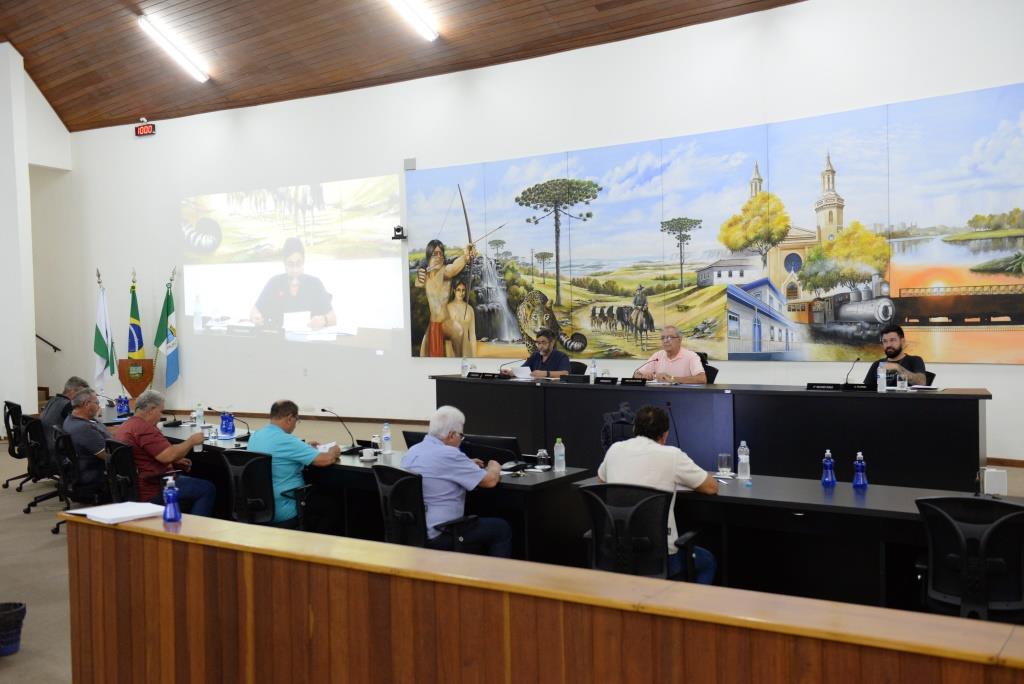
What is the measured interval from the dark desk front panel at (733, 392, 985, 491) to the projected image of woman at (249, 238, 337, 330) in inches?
298

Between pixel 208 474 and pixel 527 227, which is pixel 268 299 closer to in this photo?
pixel 527 227

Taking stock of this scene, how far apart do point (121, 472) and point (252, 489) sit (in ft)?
3.83

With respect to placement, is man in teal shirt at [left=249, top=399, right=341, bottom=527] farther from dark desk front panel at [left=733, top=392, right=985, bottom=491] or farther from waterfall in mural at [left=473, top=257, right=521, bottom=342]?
waterfall in mural at [left=473, top=257, right=521, bottom=342]

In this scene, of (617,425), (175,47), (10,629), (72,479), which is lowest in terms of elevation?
(10,629)

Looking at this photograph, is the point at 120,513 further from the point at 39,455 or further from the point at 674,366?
the point at 39,455

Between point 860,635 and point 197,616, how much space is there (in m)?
2.00

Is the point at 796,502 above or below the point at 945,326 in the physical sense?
below

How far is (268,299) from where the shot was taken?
13.9m

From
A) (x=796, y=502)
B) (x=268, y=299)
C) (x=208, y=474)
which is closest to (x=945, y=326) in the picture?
(x=796, y=502)

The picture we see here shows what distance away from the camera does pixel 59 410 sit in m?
8.52

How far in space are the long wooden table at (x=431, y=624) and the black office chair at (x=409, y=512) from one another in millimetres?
1745

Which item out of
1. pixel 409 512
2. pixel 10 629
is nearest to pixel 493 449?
pixel 409 512

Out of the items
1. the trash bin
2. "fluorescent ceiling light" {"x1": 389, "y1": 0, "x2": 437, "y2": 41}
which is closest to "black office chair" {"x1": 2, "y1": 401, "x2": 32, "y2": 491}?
the trash bin

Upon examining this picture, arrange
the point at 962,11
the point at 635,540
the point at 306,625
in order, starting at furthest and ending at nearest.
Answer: the point at 962,11
the point at 635,540
the point at 306,625
